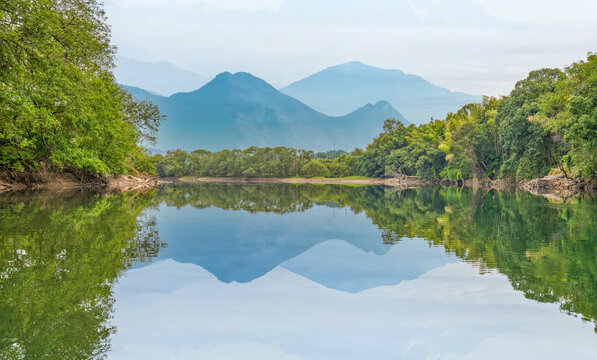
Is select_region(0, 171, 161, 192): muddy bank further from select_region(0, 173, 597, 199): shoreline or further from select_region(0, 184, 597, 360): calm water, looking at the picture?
select_region(0, 184, 597, 360): calm water

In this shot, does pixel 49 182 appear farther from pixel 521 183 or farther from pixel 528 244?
pixel 521 183

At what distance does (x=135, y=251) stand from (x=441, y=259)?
721 cm

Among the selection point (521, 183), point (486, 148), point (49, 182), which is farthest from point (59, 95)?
point (486, 148)

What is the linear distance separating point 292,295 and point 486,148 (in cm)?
7326

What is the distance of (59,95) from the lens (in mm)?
25578

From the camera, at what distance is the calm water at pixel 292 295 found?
5.71m

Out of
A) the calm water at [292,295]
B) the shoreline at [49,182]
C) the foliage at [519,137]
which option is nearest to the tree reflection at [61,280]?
the calm water at [292,295]

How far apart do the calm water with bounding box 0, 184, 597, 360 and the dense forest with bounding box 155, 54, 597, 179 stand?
28.5 metres

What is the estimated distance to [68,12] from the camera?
34312 millimetres

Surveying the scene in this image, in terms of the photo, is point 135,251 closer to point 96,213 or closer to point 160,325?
point 160,325

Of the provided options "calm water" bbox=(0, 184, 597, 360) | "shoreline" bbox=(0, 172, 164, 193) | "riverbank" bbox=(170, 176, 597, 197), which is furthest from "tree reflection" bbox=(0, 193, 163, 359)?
"riverbank" bbox=(170, 176, 597, 197)

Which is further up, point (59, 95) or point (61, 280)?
point (59, 95)

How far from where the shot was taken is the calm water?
5707 millimetres

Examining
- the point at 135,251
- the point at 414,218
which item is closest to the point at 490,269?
the point at 135,251
